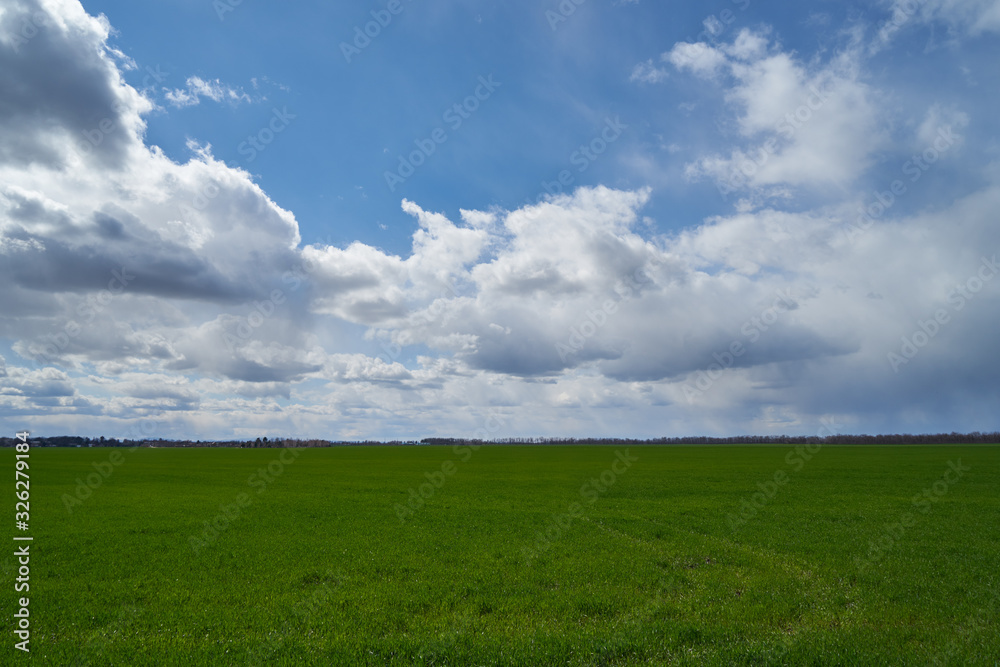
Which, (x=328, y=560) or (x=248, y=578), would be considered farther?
(x=328, y=560)

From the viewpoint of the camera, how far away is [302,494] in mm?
39656

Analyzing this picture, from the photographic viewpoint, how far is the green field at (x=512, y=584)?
1127 centimetres

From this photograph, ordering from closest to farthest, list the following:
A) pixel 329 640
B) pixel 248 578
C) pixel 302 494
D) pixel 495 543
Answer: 1. pixel 329 640
2. pixel 248 578
3. pixel 495 543
4. pixel 302 494

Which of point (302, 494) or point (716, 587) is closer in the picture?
point (716, 587)

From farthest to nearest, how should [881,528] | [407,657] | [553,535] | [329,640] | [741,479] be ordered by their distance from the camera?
[741,479]
[881,528]
[553,535]
[329,640]
[407,657]

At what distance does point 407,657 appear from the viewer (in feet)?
36.1

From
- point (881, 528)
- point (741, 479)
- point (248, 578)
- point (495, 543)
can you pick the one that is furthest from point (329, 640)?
point (741, 479)

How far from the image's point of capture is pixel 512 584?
16250 mm

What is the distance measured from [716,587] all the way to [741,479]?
41704mm

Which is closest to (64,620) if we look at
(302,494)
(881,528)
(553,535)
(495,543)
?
(495,543)

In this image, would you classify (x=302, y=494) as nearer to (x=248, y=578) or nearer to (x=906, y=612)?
(x=248, y=578)

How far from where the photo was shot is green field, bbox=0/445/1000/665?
37.0ft

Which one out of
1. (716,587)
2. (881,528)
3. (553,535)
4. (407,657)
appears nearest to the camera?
(407,657)

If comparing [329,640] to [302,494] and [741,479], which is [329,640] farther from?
[741,479]
